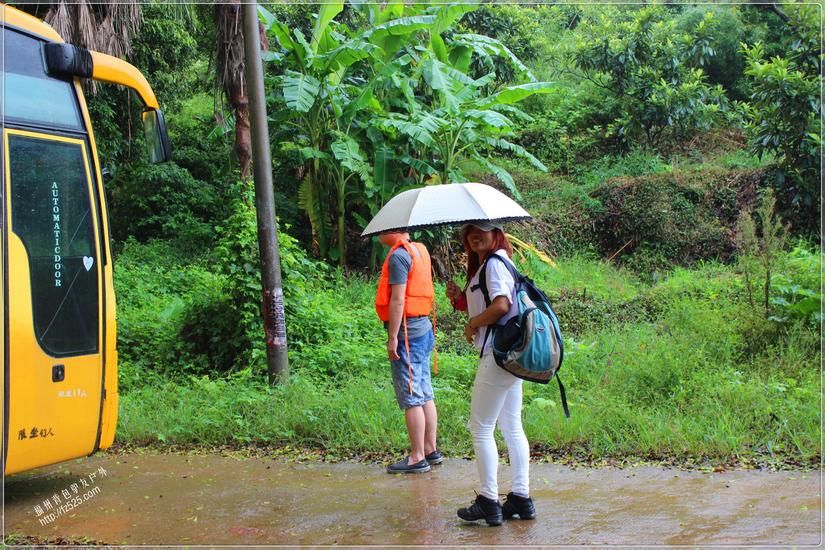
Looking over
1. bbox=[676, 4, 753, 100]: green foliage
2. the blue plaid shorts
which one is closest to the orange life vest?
the blue plaid shorts

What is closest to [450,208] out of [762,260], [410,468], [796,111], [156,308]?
[410,468]

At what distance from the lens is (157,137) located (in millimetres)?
6488

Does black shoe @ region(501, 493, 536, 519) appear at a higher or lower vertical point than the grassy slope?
lower

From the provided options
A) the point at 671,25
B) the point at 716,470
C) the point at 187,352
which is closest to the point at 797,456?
the point at 716,470

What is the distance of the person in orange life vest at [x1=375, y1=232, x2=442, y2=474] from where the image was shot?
591cm

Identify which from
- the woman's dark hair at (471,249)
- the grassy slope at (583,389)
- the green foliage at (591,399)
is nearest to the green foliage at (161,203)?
the grassy slope at (583,389)

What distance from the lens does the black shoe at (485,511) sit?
15.7 ft

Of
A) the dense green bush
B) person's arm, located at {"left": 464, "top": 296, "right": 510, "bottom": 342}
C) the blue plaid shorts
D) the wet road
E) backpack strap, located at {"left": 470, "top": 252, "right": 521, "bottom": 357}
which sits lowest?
the wet road

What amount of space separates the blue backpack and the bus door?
2902 mm

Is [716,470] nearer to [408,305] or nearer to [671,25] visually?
[408,305]

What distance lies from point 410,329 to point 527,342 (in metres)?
1.57

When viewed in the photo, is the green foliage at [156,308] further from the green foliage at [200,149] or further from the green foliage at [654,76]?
the green foliage at [654,76]

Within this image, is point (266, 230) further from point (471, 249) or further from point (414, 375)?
point (471, 249)

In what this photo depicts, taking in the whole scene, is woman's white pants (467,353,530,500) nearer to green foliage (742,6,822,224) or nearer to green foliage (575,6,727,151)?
green foliage (742,6,822,224)
